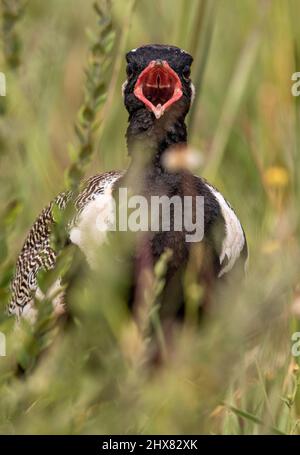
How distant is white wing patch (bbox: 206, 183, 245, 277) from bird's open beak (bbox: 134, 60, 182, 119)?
0.31 metres

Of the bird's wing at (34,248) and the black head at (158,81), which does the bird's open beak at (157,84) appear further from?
the bird's wing at (34,248)

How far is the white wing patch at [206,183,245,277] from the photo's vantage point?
2.76 metres

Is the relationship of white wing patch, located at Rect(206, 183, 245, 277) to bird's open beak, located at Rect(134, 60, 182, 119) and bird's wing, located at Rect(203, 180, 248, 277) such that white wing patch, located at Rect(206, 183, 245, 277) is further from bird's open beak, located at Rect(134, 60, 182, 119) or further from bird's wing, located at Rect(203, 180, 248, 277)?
bird's open beak, located at Rect(134, 60, 182, 119)

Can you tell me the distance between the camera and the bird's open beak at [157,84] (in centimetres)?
270

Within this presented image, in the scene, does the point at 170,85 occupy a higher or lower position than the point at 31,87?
higher

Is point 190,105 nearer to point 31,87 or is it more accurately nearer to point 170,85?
point 170,85

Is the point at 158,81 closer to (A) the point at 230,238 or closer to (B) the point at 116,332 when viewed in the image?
(A) the point at 230,238

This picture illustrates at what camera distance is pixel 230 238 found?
110 inches

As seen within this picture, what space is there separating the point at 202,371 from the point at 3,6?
0.42 m

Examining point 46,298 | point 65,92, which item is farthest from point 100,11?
point 65,92

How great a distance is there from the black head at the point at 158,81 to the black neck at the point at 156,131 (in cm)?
2

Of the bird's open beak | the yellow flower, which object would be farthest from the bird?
the yellow flower

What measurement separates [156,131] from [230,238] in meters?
0.34

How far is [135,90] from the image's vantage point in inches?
108
